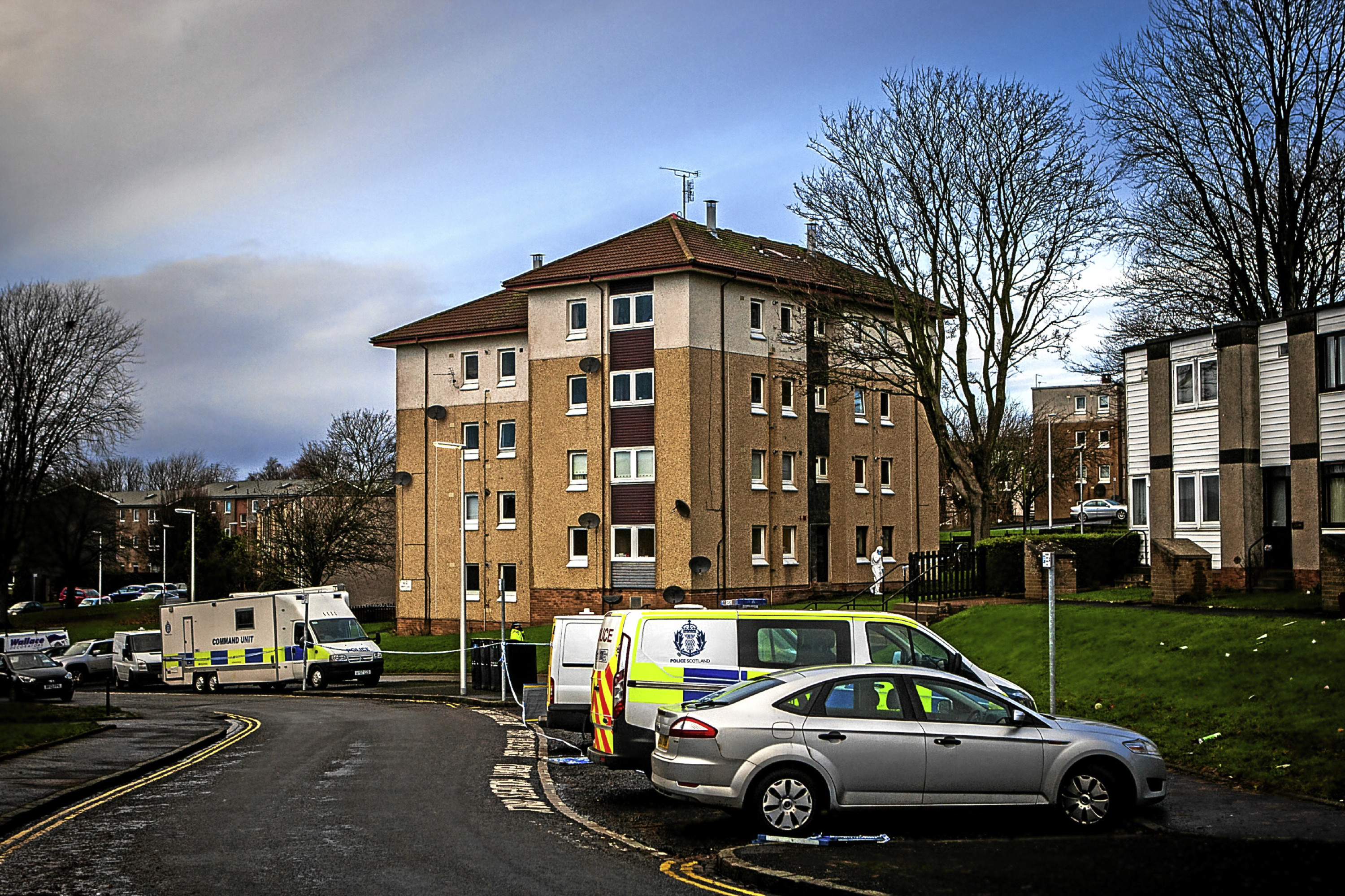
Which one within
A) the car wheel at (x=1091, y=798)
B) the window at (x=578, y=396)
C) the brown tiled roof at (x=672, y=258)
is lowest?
the car wheel at (x=1091, y=798)

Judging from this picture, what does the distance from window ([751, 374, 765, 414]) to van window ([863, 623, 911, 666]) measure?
34.2 meters

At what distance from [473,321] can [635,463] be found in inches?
475

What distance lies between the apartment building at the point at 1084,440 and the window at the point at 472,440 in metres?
47.9

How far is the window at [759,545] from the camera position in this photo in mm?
47656

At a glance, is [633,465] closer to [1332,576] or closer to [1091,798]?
[1332,576]

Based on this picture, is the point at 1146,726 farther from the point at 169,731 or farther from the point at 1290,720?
the point at 169,731

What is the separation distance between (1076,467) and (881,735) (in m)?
87.8

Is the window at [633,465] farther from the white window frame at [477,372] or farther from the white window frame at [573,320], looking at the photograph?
the white window frame at [477,372]

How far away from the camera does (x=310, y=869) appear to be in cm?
1005

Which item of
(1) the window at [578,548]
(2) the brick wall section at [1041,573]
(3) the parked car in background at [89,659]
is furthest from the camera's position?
(3) the parked car in background at [89,659]

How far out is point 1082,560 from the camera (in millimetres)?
32750

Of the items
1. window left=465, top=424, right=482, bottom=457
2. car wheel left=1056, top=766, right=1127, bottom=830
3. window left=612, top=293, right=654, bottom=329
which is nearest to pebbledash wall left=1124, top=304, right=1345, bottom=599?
car wheel left=1056, top=766, right=1127, bottom=830

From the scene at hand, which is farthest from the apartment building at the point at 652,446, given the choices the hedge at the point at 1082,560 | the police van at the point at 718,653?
the police van at the point at 718,653

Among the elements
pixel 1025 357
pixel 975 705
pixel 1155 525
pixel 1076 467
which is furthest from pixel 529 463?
pixel 1076 467
